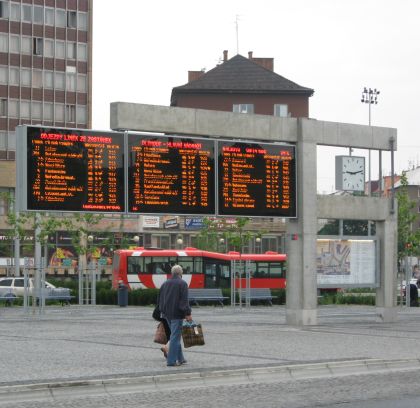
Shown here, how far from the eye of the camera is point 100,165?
92.1ft

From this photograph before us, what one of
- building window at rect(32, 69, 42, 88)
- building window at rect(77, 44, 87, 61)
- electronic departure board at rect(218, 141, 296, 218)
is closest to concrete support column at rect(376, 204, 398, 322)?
electronic departure board at rect(218, 141, 296, 218)

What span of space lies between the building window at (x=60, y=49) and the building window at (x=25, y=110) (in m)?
5.07

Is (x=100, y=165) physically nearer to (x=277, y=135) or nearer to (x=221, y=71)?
(x=277, y=135)

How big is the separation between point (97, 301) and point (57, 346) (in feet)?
114

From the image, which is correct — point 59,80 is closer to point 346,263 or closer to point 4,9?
point 4,9

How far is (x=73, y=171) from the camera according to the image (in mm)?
27641

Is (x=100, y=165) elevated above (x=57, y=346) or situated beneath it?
elevated above

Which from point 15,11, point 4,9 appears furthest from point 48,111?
point 4,9

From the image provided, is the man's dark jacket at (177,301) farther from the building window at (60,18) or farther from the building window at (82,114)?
the building window at (60,18)

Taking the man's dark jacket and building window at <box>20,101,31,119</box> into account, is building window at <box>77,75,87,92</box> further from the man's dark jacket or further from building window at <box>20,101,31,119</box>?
the man's dark jacket

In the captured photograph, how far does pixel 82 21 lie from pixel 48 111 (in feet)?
28.1

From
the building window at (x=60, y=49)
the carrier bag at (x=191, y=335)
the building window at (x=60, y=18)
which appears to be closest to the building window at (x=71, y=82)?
the building window at (x=60, y=49)

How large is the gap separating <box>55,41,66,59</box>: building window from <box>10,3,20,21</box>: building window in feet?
13.7

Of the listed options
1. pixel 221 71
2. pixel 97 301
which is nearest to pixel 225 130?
pixel 97 301
